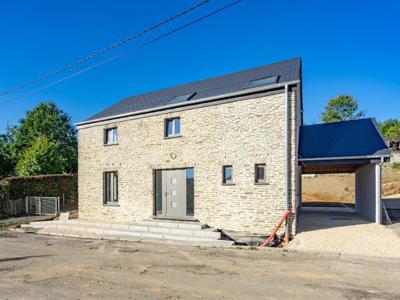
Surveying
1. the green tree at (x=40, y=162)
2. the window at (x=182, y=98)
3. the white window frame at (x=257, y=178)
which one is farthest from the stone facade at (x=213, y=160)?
the green tree at (x=40, y=162)

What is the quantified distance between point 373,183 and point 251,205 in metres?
5.17

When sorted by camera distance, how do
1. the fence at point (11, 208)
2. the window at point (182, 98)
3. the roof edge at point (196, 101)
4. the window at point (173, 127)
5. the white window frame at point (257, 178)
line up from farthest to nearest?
the fence at point (11, 208), the window at point (182, 98), the window at point (173, 127), the white window frame at point (257, 178), the roof edge at point (196, 101)

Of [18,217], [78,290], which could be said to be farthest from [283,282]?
[18,217]

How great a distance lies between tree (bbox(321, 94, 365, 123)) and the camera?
45.2 m

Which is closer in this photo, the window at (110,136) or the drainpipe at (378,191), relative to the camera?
the drainpipe at (378,191)

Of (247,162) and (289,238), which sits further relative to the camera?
(247,162)

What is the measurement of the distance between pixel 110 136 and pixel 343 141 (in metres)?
10.9

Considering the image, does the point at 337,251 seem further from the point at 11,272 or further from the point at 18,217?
the point at 18,217

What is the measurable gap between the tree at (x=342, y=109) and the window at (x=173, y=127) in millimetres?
37933

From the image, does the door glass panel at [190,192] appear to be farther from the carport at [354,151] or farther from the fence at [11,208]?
the fence at [11,208]

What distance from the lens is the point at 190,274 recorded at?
21.2 ft

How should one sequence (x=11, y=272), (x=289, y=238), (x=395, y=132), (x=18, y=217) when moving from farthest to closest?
(x=395, y=132), (x=18, y=217), (x=289, y=238), (x=11, y=272)

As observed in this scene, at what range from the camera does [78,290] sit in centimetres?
550

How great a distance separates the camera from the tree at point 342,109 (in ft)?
148
